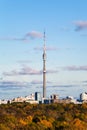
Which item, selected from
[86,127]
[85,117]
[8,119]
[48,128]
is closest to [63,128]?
[48,128]

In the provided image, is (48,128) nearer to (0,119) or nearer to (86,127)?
(86,127)

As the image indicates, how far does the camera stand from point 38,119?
487ft

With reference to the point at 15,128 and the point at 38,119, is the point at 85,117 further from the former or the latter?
the point at 15,128

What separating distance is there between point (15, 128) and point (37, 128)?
5199 mm

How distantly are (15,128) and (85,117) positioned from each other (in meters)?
47.2

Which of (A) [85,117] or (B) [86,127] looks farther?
(A) [85,117]

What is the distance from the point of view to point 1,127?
4537 inches

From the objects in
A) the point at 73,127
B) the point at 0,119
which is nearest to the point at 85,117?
the point at 0,119

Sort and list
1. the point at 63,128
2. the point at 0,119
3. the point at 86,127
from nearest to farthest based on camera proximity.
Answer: the point at 63,128
the point at 86,127
the point at 0,119

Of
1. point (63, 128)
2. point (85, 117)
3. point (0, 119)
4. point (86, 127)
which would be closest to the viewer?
point (63, 128)

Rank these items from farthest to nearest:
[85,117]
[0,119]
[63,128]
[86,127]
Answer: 1. [85,117]
2. [0,119]
3. [86,127]
4. [63,128]

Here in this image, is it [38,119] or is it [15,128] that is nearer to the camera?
[15,128]

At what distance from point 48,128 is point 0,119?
25864 mm

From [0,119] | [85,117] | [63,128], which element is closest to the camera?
[63,128]
